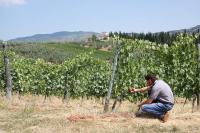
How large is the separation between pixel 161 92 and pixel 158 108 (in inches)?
17.3

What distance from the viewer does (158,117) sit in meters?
6.08

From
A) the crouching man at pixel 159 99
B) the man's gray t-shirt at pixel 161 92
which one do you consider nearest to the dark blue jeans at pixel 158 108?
the crouching man at pixel 159 99

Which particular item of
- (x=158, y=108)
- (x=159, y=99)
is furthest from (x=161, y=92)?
(x=158, y=108)

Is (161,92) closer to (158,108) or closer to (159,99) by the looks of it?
(159,99)

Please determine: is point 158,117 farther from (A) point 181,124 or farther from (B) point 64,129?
(B) point 64,129

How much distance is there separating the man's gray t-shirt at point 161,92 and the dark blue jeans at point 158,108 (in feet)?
0.44

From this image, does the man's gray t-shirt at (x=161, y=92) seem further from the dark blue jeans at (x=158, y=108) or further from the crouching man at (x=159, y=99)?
the dark blue jeans at (x=158, y=108)

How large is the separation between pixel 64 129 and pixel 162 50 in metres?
5.38

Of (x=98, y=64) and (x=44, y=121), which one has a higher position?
(x=98, y=64)

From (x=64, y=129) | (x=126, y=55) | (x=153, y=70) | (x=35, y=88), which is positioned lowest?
(x=35, y=88)

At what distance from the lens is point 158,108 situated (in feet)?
A: 19.4

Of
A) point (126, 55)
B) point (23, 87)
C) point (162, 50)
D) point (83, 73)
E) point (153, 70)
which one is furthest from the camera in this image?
point (23, 87)

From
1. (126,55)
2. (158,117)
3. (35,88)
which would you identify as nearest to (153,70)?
(126,55)

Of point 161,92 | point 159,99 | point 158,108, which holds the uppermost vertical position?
point 161,92
